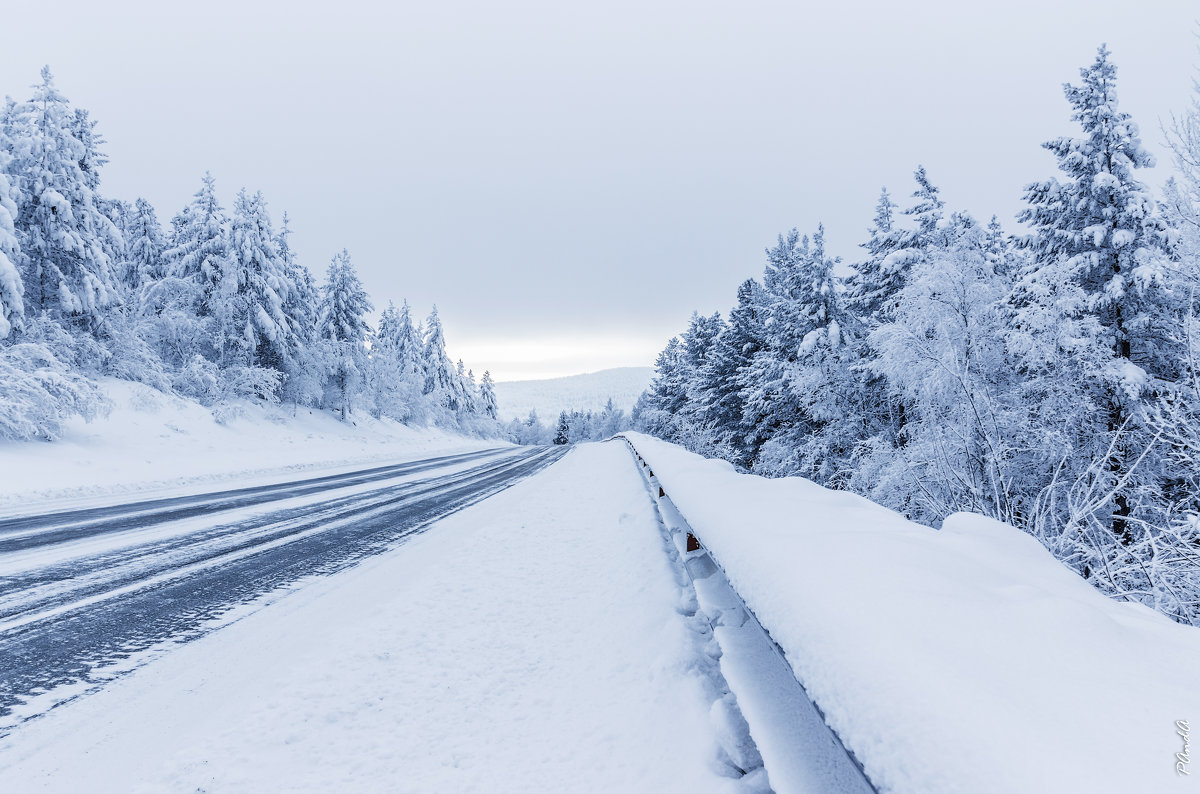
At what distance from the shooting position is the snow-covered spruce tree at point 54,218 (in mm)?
18734

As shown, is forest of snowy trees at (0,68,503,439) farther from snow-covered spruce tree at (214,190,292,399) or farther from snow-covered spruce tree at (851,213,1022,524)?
snow-covered spruce tree at (851,213,1022,524)

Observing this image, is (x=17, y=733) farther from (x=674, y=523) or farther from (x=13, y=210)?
(x=13, y=210)

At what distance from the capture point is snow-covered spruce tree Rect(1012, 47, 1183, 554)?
494 inches

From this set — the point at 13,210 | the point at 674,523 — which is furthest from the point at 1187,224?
the point at 13,210

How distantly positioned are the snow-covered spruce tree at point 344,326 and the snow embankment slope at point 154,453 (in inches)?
319

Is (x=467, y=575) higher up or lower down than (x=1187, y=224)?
lower down

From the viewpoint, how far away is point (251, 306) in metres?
28.7

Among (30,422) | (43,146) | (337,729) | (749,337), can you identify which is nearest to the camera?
(337,729)

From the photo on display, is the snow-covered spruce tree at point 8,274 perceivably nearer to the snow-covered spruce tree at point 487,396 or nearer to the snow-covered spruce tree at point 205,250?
the snow-covered spruce tree at point 205,250

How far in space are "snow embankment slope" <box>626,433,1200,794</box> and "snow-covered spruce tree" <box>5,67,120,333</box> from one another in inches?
986

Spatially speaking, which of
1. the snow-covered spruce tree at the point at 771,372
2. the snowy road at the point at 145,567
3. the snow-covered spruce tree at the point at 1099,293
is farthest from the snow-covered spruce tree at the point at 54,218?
the snow-covered spruce tree at the point at 1099,293

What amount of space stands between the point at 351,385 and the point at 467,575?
1401 inches

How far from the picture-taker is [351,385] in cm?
3662

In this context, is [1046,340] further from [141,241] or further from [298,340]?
[141,241]
